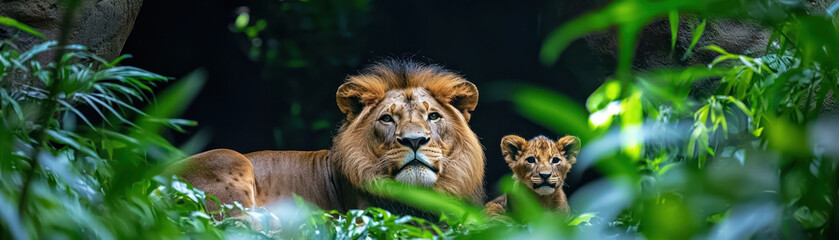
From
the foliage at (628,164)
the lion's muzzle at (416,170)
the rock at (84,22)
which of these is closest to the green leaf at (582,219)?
the foliage at (628,164)

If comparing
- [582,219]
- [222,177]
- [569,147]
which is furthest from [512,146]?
[582,219]

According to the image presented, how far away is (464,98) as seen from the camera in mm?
3033

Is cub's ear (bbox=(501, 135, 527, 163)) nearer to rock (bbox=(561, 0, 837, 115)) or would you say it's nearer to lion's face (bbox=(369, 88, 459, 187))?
lion's face (bbox=(369, 88, 459, 187))

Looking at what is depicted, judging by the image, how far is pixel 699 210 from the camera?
0.57m

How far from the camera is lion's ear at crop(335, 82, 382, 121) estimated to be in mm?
2949

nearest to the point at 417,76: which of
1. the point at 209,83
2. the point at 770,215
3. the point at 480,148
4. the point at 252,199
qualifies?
the point at 480,148

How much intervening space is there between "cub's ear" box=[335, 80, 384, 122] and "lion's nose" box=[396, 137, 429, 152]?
270 millimetres

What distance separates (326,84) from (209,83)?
2.30 ft

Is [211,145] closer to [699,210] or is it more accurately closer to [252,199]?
[252,199]

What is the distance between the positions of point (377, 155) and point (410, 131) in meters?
0.18

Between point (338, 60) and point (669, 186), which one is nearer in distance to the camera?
point (669, 186)

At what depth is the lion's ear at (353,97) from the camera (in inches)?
116

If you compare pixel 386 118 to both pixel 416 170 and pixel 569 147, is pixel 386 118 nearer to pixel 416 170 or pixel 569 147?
pixel 416 170

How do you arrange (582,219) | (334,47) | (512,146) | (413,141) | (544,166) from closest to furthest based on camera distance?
(582,219) < (413,141) < (544,166) < (512,146) < (334,47)
